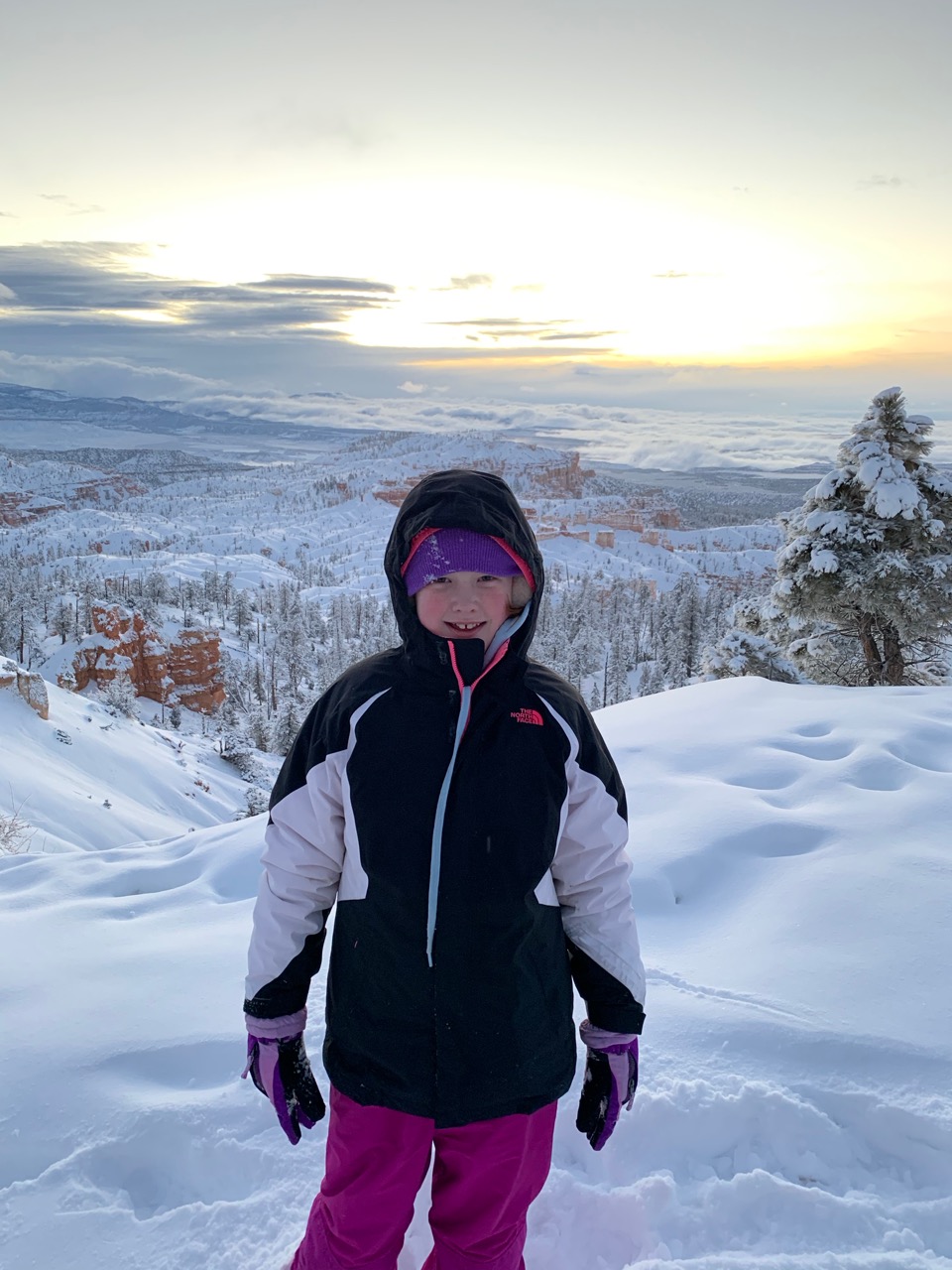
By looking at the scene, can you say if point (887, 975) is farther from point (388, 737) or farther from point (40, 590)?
point (40, 590)

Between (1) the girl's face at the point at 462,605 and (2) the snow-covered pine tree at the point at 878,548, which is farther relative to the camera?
(2) the snow-covered pine tree at the point at 878,548

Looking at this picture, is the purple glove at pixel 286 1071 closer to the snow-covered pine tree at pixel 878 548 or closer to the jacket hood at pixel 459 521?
the jacket hood at pixel 459 521

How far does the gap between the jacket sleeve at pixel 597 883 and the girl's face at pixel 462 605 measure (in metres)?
0.25

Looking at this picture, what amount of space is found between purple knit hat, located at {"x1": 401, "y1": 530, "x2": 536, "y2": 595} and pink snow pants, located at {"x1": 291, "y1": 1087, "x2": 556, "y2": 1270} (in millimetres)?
1249

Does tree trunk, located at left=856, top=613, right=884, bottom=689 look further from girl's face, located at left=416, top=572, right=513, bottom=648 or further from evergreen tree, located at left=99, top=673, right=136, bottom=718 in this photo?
evergreen tree, located at left=99, top=673, right=136, bottom=718

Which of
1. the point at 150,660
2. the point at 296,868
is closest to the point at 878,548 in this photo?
the point at 296,868

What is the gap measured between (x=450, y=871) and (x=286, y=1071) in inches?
29.4

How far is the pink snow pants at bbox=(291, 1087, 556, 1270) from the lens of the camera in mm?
1699

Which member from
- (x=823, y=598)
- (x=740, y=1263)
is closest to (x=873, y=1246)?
(x=740, y=1263)

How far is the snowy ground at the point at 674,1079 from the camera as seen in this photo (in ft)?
6.23

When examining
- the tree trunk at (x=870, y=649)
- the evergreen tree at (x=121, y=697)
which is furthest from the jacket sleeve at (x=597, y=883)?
the evergreen tree at (x=121, y=697)

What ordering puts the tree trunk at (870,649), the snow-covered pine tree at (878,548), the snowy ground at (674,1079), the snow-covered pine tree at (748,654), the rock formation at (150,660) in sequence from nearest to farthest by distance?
the snowy ground at (674,1079), the snow-covered pine tree at (878,548), the tree trunk at (870,649), the snow-covered pine tree at (748,654), the rock formation at (150,660)

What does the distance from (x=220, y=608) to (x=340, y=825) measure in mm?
→ 108574

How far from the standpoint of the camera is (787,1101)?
2164mm
